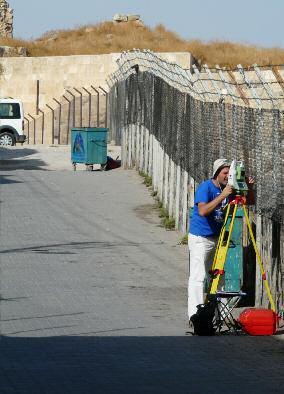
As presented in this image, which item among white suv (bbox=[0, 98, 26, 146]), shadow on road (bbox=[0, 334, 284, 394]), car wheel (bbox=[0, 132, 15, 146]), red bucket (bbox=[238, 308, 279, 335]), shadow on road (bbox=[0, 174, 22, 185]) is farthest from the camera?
white suv (bbox=[0, 98, 26, 146])

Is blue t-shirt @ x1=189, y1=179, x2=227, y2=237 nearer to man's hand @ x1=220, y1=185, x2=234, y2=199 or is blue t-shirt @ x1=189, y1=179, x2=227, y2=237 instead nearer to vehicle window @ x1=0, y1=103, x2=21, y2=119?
man's hand @ x1=220, y1=185, x2=234, y2=199

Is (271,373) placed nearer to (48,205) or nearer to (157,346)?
(157,346)

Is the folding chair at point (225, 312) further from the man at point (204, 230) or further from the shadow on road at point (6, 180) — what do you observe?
the shadow on road at point (6, 180)

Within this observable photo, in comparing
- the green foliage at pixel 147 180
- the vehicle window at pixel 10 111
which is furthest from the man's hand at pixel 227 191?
the vehicle window at pixel 10 111

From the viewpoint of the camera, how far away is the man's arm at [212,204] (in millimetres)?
12078

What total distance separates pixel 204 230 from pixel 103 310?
197cm

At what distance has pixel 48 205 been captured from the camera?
85.4ft

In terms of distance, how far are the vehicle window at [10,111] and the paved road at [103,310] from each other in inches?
845

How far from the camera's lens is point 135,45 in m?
70.2

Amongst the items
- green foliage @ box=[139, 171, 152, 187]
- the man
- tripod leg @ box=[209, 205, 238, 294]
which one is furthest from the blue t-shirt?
green foliage @ box=[139, 171, 152, 187]

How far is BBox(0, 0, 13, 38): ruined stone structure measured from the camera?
76.9 m

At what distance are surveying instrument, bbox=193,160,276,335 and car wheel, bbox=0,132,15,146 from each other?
36.6m

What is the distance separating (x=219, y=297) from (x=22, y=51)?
56.4 meters

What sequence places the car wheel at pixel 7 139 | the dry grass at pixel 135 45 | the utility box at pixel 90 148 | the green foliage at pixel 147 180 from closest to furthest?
the green foliage at pixel 147 180, the utility box at pixel 90 148, the car wheel at pixel 7 139, the dry grass at pixel 135 45
